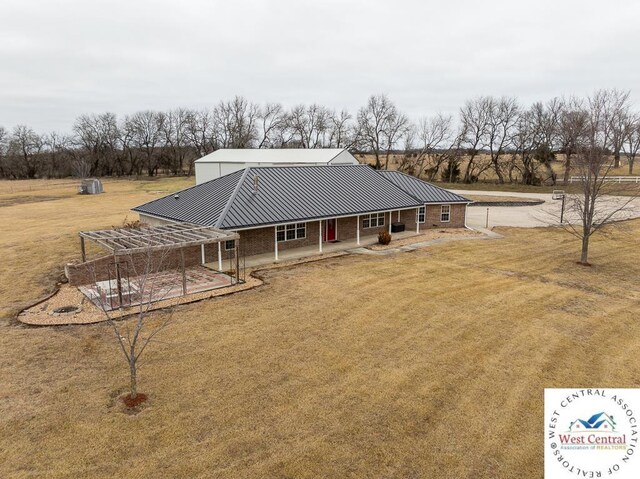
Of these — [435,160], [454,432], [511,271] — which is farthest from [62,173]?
[454,432]

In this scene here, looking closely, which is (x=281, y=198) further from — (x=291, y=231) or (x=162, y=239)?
(x=162, y=239)

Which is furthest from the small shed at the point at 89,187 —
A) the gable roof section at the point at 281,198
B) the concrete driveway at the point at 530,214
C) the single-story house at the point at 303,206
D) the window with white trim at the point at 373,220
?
the concrete driveway at the point at 530,214

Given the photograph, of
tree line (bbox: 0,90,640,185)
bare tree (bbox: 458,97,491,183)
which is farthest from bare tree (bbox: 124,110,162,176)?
bare tree (bbox: 458,97,491,183)

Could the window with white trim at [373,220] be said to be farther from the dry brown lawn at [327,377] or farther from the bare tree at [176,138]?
the bare tree at [176,138]

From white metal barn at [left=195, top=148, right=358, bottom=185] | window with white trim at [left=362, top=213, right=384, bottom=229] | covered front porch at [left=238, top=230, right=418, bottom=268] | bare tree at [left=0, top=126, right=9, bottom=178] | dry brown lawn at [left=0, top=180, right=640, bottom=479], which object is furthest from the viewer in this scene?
bare tree at [left=0, top=126, right=9, bottom=178]

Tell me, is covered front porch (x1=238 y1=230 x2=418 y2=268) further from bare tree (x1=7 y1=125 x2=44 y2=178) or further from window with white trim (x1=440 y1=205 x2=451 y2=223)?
bare tree (x1=7 y1=125 x2=44 y2=178)

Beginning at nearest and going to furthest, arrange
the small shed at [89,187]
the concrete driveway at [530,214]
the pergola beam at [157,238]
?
the pergola beam at [157,238] < the concrete driveway at [530,214] < the small shed at [89,187]
